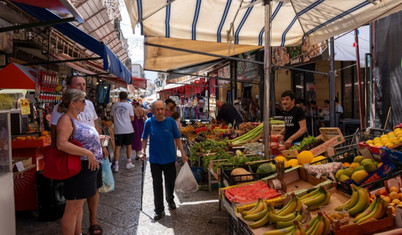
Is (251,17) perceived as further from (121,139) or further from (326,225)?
(121,139)

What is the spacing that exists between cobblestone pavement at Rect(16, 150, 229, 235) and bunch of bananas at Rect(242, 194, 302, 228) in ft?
6.51

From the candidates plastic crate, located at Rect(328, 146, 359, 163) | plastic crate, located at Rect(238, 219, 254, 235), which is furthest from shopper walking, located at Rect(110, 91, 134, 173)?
plastic crate, located at Rect(238, 219, 254, 235)

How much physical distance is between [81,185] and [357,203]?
287 cm

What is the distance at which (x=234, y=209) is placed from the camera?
270 cm

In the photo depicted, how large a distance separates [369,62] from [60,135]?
6.95m

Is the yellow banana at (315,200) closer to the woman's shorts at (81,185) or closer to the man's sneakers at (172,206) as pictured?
Result: the woman's shorts at (81,185)

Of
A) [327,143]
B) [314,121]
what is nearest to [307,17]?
[327,143]

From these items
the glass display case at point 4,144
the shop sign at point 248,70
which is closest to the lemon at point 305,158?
the glass display case at point 4,144

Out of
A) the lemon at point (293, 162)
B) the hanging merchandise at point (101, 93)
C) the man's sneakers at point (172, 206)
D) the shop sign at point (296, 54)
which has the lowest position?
the man's sneakers at point (172, 206)

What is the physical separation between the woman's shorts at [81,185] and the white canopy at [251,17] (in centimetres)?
214

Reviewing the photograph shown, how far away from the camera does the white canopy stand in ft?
13.4

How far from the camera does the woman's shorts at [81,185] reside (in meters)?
3.49

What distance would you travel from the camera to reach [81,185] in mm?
3521

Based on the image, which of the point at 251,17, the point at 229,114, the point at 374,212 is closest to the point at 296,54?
the point at 229,114
